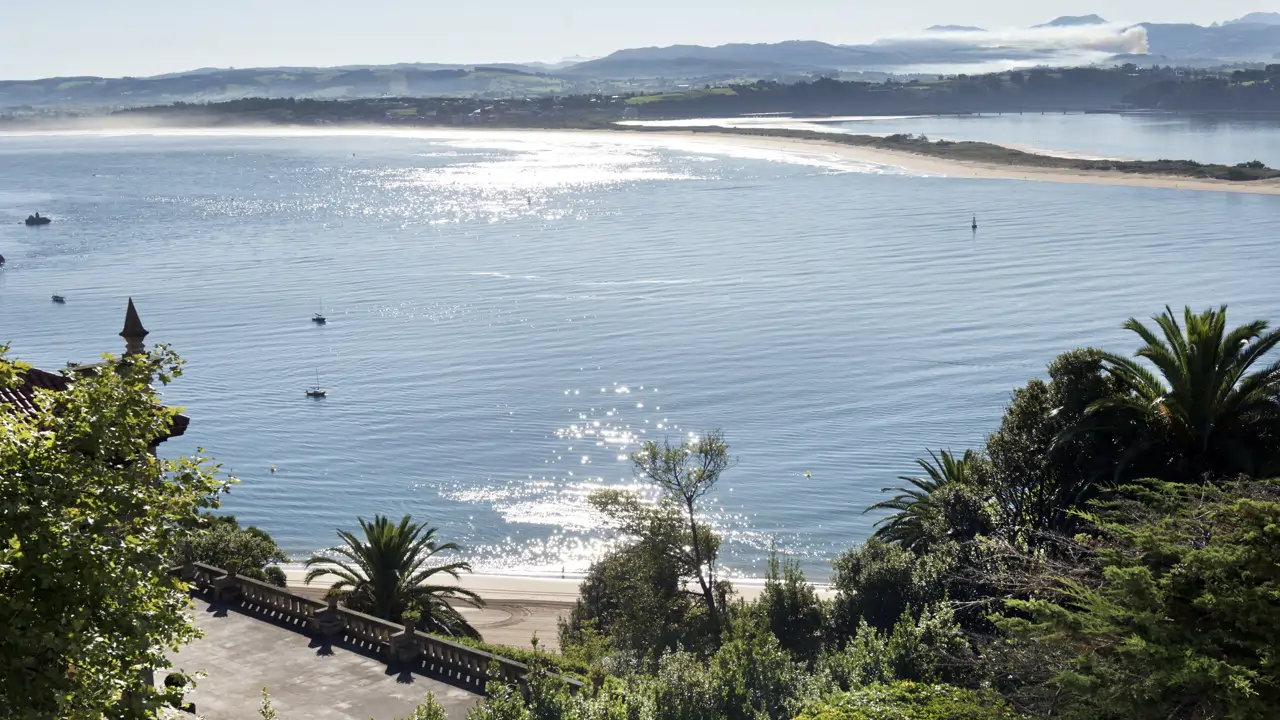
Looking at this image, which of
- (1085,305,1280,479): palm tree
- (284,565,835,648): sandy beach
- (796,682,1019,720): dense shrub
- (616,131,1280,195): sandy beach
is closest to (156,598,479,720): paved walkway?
(796,682,1019,720): dense shrub

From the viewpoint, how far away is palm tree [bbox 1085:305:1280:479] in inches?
948

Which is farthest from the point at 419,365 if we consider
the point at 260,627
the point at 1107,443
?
the point at 1107,443

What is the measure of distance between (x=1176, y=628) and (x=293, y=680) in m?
17.6

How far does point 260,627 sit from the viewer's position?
1133 inches

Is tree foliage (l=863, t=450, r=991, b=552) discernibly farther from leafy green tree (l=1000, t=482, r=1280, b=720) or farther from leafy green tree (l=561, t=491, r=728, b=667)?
leafy green tree (l=1000, t=482, r=1280, b=720)

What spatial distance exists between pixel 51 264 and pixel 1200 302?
103 m

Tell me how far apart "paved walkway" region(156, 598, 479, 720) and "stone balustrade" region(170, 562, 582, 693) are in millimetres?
426

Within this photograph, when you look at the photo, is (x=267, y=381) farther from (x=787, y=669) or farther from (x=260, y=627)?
(x=787, y=669)

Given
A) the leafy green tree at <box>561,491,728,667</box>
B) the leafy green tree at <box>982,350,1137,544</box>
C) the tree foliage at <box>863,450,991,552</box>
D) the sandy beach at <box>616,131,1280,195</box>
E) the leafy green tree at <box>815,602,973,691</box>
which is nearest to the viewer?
the leafy green tree at <box>815,602,973,691</box>

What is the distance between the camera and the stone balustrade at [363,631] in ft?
84.2

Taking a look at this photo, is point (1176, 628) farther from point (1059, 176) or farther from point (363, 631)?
point (1059, 176)

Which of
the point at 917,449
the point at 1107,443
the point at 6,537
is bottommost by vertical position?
the point at 917,449

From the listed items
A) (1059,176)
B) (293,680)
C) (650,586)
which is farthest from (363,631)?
(1059,176)

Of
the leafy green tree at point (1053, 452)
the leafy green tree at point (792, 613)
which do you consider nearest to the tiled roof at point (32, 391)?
the leafy green tree at point (792, 613)
